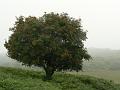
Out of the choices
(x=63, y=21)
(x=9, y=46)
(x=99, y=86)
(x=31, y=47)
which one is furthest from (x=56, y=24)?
(x=99, y=86)

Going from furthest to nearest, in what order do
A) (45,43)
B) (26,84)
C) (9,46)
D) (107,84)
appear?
(107,84), (9,46), (45,43), (26,84)

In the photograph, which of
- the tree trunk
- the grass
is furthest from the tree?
the grass

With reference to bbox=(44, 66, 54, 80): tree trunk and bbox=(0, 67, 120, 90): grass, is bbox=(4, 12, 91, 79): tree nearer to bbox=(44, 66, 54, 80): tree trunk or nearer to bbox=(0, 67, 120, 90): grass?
bbox=(44, 66, 54, 80): tree trunk

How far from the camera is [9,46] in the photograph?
165ft

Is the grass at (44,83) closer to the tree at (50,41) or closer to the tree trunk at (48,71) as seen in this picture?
the tree trunk at (48,71)

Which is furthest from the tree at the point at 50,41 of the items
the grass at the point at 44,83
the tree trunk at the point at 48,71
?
the grass at the point at 44,83

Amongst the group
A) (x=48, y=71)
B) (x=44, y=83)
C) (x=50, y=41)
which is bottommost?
(x=44, y=83)

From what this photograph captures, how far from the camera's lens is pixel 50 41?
4566 cm

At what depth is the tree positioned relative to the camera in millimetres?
45969

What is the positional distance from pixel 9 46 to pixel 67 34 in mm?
9169

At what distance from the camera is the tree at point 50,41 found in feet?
151

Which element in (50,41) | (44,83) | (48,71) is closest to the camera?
(44,83)

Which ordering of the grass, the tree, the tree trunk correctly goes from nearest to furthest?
the grass < the tree < the tree trunk

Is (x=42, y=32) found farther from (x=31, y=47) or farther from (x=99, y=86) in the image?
(x=99, y=86)
